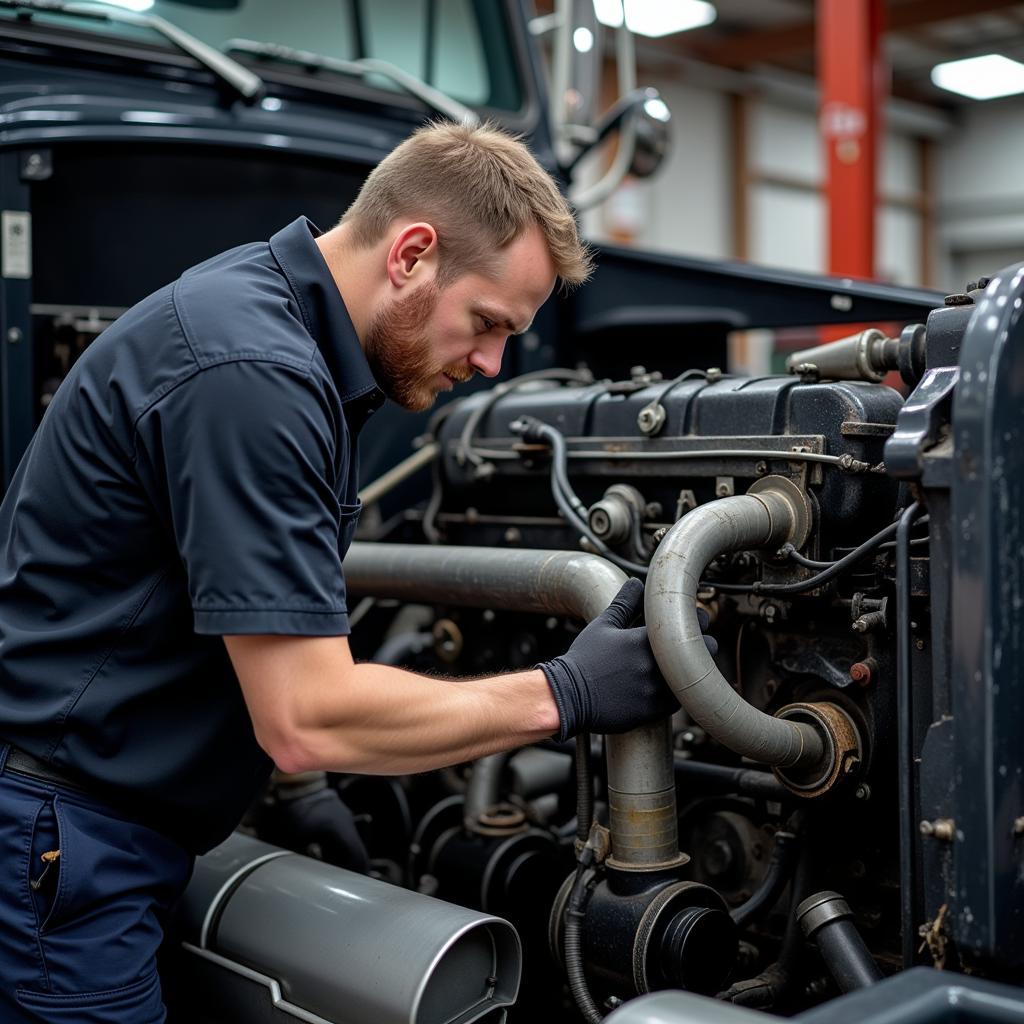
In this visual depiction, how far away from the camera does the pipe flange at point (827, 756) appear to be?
5.17 feet

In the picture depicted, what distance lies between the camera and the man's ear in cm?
144

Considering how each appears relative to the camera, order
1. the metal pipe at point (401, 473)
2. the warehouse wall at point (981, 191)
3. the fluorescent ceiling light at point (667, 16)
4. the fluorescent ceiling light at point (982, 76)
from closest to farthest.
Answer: the metal pipe at point (401, 473), the fluorescent ceiling light at point (667, 16), the fluorescent ceiling light at point (982, 76), the warehouse wall at point (981, 191)

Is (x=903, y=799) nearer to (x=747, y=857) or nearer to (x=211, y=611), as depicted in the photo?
(x=747, y=857)

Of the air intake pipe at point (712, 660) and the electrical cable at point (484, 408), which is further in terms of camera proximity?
the electrical cable at point (484, 408)

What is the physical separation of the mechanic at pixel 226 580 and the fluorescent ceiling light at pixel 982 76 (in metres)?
13.1

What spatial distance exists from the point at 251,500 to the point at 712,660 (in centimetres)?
56

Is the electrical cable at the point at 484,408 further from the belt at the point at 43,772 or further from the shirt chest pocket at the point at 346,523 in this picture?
the belt at the point at 43,772

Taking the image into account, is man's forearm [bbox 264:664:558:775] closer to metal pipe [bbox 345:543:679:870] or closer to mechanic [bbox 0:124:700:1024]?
mechanic [bbox 0:124:700:1024]

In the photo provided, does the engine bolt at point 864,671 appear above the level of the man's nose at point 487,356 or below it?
below

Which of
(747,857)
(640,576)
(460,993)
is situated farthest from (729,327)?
(460,993)

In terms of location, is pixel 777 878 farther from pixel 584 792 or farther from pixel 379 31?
pixel 379 31

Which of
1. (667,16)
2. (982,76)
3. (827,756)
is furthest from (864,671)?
(982,76)

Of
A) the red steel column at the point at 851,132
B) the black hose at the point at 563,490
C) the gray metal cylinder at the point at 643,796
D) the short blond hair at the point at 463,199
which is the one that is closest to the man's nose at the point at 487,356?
the short blond hair at the point at 463,199

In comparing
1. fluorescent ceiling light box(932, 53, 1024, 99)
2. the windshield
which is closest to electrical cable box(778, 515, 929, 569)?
the windshield
